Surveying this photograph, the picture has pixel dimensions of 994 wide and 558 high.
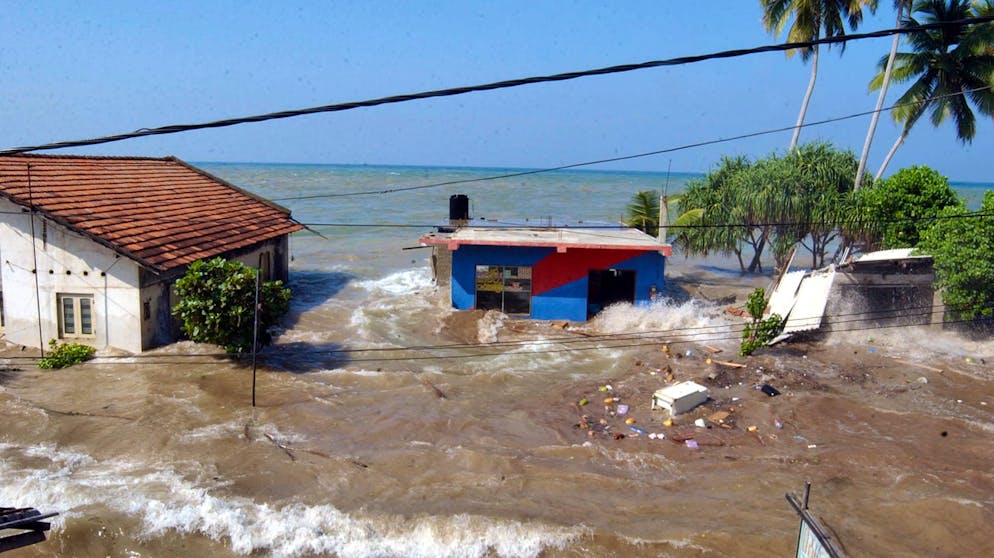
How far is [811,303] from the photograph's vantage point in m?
19.1

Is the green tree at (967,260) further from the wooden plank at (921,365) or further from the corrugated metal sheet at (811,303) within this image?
the corrugated metal sheet at (811,303)

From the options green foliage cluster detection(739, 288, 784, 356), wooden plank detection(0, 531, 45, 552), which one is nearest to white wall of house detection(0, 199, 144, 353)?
wooden plank detection(0, 531, 45, 552)

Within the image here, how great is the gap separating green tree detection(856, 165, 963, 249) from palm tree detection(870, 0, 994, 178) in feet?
15.2

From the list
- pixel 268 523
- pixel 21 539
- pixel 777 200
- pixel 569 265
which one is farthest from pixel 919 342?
pixel 21 539

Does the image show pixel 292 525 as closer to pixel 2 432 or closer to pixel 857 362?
pixel 2 432

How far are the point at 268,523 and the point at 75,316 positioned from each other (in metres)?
10.3

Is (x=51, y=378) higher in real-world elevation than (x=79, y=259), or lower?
lower

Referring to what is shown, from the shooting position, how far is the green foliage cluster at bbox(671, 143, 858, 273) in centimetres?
2562

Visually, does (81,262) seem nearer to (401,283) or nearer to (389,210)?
(401,283)

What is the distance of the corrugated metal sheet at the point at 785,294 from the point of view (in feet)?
65.1

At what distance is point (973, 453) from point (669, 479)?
5899 mm

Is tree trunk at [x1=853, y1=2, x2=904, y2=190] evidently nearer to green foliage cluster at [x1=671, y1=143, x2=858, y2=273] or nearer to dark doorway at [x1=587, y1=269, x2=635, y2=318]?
green foliage cluster at [x1=671, y1=143, x2=858, y2=273]

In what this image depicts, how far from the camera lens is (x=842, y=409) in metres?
14.1

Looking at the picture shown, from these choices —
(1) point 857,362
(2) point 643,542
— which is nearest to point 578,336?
(1) point 857,362
